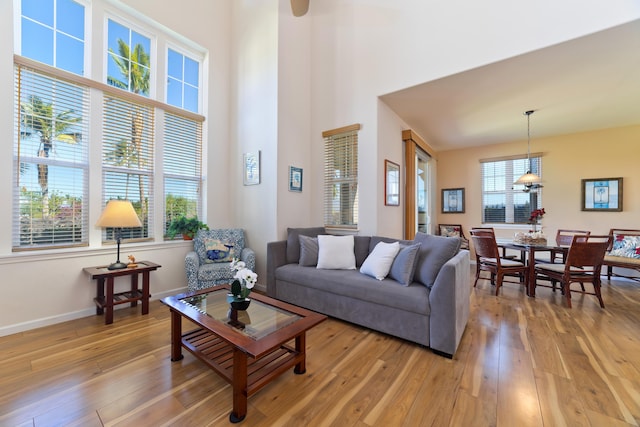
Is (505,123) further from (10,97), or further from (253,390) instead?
(10,97)

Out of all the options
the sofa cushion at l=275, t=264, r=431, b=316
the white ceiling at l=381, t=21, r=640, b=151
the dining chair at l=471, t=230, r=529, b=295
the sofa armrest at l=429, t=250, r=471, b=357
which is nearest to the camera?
the sofa armrest at l=429, t=250, r=471, b=357

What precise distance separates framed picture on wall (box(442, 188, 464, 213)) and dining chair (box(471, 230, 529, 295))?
236cm

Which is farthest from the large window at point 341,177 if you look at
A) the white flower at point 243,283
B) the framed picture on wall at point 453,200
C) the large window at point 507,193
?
the large window at point 507,193

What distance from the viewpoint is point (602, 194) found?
4559 mm

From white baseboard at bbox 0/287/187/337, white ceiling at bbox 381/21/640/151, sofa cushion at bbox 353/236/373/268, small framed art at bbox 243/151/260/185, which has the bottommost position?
white baseboard at bbox 0/287/187/337

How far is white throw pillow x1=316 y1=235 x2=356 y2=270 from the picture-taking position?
9.73 ft

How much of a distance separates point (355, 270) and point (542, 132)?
4913mm

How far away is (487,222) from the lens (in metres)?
5.76

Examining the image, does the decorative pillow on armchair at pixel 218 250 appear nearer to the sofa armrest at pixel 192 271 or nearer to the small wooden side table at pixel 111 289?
the sofa armrest at pixel 192 271

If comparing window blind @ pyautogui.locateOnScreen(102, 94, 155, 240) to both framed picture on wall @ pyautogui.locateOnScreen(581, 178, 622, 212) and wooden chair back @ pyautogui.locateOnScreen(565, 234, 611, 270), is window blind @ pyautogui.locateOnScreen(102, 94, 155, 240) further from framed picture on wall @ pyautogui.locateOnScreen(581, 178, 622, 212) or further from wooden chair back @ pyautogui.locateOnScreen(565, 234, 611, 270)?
framed picture on wall @ pyautogui.locateOnScreen(581, 178, 622, 212)

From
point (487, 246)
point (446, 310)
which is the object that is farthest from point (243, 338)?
point (487, 246)

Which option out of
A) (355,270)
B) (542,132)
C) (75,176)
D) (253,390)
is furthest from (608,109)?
(75,176)

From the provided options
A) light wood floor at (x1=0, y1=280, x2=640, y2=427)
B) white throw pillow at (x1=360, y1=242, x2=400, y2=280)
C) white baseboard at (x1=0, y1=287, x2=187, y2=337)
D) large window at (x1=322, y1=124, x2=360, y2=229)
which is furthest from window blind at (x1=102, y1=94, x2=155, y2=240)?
white throw pillow at (x1=360, y1=242, x2=400, y2=280)

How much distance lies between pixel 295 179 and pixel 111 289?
2.48 metres
